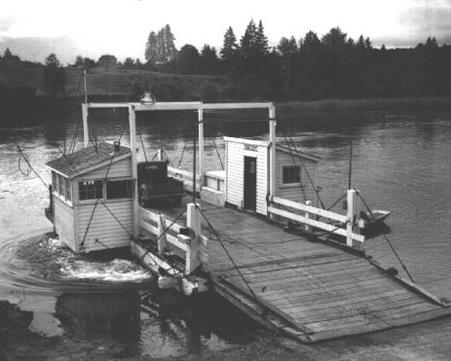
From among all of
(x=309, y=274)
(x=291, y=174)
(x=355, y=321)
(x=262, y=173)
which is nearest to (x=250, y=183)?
(x=262, y=173)

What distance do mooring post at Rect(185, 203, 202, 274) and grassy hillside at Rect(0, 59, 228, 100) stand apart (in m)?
107

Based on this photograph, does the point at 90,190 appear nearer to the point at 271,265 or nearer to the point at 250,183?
the point at 250,183

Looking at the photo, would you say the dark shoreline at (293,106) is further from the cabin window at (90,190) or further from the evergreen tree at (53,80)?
the cabin window at (90,190)

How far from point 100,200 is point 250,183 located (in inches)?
228

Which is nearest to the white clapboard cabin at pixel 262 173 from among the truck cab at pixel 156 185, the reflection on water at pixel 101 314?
the truck cab at pixel 156 185

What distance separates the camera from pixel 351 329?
A: 45.9ft

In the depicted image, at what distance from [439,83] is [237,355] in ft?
469

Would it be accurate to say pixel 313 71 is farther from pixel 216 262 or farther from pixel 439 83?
pixel 216 262

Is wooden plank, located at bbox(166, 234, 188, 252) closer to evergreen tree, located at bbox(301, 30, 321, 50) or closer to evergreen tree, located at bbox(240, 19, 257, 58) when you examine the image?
evergreen tree, located at bbox(240, 19, 257, 58)

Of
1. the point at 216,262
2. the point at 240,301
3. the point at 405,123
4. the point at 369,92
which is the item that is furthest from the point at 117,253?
the point at 369,92

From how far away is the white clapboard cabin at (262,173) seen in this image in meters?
23.0

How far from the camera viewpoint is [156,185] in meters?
23.7

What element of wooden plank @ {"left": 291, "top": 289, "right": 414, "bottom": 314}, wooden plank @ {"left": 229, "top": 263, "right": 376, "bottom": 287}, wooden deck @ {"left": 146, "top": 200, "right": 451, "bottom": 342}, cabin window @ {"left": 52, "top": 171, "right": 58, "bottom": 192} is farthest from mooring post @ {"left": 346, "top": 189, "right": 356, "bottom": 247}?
cabin window @ {"left": 52, "top": 171, "right": 58, "bottom": 192}

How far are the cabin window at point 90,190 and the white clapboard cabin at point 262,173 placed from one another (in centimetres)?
559
